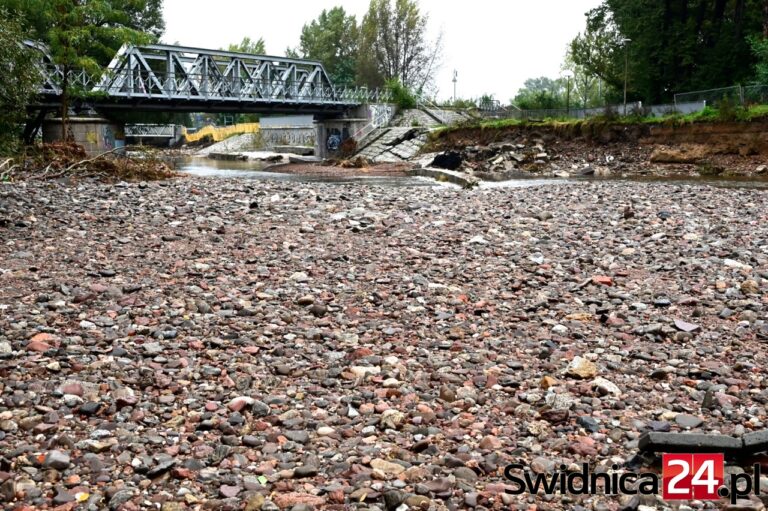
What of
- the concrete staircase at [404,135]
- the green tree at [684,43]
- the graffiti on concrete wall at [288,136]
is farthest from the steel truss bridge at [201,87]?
the green tree at [684,43]

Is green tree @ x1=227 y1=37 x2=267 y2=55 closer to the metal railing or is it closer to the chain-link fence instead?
the metal railing

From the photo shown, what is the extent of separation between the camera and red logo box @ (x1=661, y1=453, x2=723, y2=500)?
3715mm

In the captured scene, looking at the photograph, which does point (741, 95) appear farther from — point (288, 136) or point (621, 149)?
point (288, 136)

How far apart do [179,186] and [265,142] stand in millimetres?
64718

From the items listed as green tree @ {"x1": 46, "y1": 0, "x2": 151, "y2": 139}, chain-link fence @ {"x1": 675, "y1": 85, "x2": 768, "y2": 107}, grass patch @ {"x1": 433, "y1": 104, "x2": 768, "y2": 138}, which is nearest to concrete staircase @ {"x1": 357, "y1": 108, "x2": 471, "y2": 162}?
grass patch @ {"x1": 433, "y1": 104, "x2": 768, "y2": 138}

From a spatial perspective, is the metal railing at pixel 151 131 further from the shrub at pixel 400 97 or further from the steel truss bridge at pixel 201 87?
the shrub at pixel 400 97

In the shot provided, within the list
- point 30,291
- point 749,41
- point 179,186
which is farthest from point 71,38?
point 749,41

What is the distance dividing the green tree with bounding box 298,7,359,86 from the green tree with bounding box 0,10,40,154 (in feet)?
258

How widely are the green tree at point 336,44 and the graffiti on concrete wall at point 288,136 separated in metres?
17.7

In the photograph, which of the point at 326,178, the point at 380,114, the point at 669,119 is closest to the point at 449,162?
the point at 326,178

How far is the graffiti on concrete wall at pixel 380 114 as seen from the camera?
5950cm

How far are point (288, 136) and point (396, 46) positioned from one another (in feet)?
53.4

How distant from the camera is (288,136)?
75.8 metres

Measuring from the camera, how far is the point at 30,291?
704 centimetres
